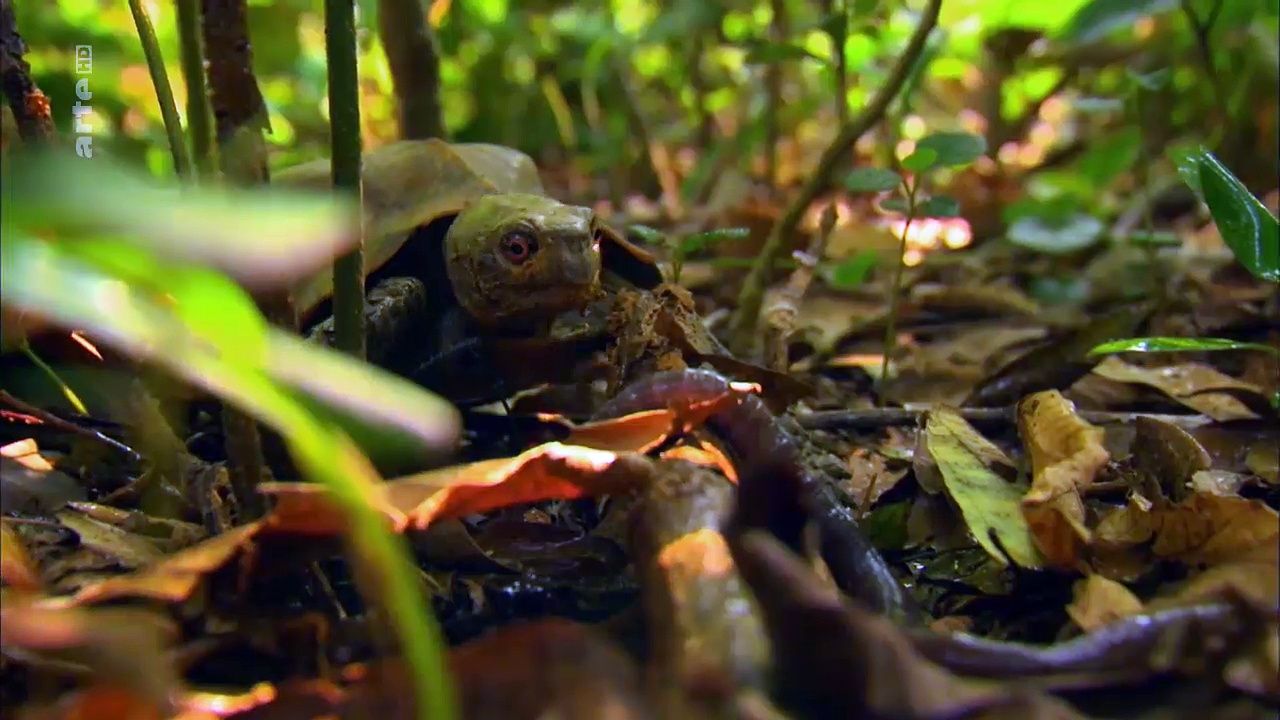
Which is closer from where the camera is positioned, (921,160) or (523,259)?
(523,259)

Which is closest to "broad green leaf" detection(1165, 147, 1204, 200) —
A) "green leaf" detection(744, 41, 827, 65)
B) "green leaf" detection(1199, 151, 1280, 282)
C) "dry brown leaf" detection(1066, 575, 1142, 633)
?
"green leaf" detection(1199, 151, 1280, 282)

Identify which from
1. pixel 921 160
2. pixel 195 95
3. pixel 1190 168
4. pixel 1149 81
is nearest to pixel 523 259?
pixel 195 95

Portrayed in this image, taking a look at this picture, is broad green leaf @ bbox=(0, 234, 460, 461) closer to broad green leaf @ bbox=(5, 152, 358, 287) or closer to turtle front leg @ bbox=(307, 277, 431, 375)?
broad green leaf @ bbox=(5, 152, 358, 287)

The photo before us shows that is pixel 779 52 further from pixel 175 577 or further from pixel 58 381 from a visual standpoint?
pixel 175 577

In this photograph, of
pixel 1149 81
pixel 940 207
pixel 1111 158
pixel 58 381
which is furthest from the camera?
pixel 1111 158

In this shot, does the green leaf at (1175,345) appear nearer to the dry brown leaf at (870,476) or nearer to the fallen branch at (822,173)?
the dry brown leaf at (870,476)

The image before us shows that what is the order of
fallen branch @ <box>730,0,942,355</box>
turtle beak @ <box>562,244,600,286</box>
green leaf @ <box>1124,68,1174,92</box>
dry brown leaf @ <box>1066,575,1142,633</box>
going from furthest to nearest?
green leaf @ <box>1124,68,1174,92</box> → fallen branch @ <box>730,0,942,355</box> → turtle beak @ <box>562,244,600,286</box> → dry brown leaf @ <box>1066,575,1142,633</box>
